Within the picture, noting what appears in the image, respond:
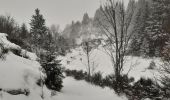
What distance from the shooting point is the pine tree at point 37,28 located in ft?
132

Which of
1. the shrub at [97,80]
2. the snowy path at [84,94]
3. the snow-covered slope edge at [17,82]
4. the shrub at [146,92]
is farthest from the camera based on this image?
the shrub at [97,80]

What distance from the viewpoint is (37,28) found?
42.4m

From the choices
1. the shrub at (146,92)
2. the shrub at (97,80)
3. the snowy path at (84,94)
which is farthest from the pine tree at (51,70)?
the shrub at (97,80)

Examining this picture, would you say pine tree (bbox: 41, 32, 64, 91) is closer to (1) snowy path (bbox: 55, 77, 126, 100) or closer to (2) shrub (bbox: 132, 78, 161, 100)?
(1) snowy path (bbox: 55, 77, 126, 100)

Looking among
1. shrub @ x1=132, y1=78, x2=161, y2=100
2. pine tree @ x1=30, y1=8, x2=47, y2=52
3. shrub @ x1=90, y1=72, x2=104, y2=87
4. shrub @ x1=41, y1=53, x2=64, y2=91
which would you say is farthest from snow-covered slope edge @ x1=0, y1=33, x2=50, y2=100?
pine tree @ x1=30, y1=8, x2=47, y2=52

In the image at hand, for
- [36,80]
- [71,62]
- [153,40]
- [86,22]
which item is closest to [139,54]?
[153,40]

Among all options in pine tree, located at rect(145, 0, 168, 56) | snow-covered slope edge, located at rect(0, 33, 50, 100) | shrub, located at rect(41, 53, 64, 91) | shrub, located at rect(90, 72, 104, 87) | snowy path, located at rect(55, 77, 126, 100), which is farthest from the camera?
pine tree, located at rect(145, 0, 168, 56)

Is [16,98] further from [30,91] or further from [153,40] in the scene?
[153,40]

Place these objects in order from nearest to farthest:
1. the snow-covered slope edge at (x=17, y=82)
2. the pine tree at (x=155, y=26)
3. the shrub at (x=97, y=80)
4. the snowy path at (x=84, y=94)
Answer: the snow-covered slope edge at (x=17, y=82), the snowy path at (x=84, y=94), the shrub at (x=97, y=80), the pine tree at (x=155, y=26)

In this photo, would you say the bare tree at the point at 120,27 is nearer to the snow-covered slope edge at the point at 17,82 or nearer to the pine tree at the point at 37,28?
the snow-covered slope edge at the point at 17,82

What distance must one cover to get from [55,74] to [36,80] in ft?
13.4

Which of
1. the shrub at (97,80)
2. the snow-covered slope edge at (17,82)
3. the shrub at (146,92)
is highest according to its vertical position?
the snow-covered slope edge at (17,82)

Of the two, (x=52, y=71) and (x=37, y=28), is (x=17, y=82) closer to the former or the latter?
(x=52, y=71)

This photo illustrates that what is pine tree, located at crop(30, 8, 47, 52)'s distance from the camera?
1583 inches
